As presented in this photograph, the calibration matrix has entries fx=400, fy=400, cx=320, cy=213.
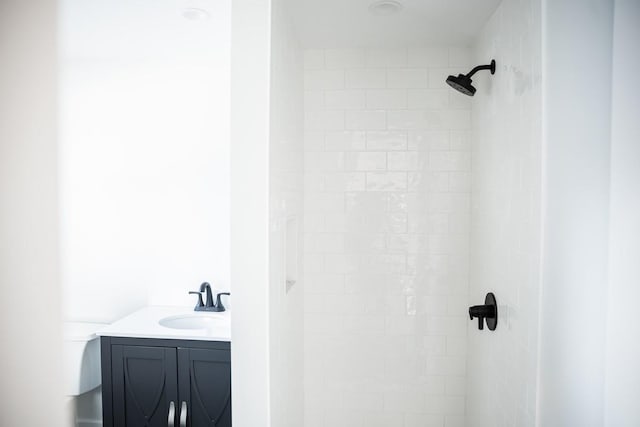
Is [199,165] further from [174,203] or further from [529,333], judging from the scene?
[529,333]

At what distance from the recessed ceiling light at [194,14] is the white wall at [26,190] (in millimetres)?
1470

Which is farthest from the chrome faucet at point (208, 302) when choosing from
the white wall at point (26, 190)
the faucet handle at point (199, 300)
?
the white wall at point (26, 190)

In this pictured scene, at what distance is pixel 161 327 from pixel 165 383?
27 cm

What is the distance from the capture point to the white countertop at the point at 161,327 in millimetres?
1940

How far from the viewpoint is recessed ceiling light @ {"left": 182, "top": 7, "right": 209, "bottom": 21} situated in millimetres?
1656

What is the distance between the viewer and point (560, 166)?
1.09 meters

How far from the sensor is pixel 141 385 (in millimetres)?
1982

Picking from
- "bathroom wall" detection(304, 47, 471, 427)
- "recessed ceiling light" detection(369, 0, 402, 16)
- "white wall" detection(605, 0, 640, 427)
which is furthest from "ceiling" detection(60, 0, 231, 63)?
"white wall" detection(605, 0, 640, 427)

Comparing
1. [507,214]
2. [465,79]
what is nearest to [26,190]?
[507,214]

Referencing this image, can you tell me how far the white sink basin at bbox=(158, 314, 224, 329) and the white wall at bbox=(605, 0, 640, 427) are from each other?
1847mm

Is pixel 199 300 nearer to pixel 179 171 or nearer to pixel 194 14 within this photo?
pixel 179 171

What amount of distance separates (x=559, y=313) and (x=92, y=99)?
1.19 metres

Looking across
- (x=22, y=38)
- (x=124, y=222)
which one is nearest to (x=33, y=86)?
(x=22, y=38)

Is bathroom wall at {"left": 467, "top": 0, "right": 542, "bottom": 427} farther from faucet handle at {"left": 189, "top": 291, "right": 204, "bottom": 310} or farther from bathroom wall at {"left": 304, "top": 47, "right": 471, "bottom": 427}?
faucet handle at {"left": 189, "top": 291, "right": 204, "bottom": 310}
